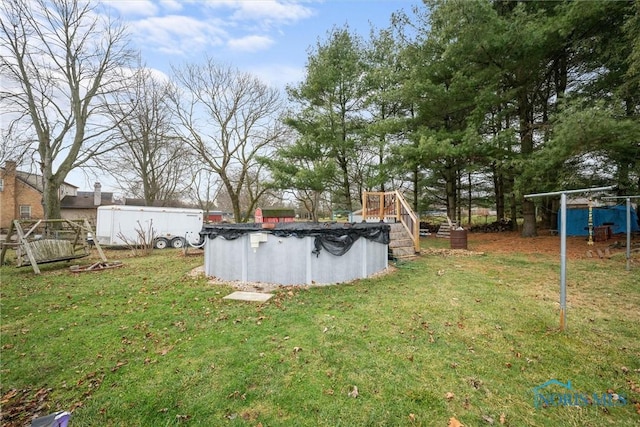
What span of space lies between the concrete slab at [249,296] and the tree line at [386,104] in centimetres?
809

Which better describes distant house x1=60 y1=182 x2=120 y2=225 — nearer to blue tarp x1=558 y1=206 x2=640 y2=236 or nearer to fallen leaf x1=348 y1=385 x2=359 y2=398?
fallen leaf x1=348 y1=385 x2=359 y2=398

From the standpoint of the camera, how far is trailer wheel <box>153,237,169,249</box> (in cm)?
1398

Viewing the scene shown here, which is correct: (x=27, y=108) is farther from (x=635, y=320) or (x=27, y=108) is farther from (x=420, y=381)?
(x=635, y=320)

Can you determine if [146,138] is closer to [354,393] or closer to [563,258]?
[354,393]

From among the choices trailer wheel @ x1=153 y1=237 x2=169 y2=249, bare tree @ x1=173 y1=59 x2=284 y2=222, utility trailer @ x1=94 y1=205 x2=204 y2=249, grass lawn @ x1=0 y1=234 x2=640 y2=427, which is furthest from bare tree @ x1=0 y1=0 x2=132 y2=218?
grass lawn @ x1=0 y1=234 x2=640 y2=427

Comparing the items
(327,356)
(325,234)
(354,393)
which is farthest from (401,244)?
(354,393)

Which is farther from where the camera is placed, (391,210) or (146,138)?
(146,138)

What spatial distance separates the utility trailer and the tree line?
3115 mm

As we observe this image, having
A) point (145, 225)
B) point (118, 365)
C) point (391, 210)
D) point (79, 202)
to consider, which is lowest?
point (118, 365)

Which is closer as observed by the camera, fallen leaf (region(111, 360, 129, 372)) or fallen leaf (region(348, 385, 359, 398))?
fallen leaf (region(348, 385, 359, 398))

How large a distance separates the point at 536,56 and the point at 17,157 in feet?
76.7

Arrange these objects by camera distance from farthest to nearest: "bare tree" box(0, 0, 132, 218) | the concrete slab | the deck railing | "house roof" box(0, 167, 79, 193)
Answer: "house roof" box(0, 167, 79, 193) → "bare tree" box(0, 0, 132, 218) → the deck railing → the concrete slab

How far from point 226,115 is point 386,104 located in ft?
34.3

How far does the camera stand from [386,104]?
15.9 m
